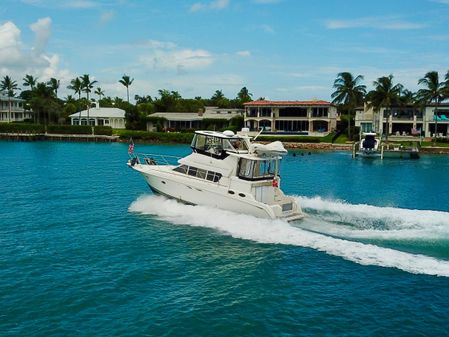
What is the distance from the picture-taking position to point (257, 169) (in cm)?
2772

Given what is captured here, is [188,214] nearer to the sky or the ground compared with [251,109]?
nearer to the ground

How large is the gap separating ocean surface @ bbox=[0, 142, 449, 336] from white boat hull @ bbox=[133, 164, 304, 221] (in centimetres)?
61

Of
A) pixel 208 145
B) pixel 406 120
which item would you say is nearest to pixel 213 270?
pixel 208 145

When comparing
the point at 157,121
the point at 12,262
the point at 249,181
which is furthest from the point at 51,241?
the point at 157,121

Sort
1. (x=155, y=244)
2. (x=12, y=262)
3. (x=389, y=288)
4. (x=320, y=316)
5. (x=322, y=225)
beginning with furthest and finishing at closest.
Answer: (x=322, y=225) → (x=155, y=244) → (x=12, y=262) → (x=389, y=288) → (x=320, y=316)

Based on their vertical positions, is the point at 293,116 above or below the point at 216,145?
above

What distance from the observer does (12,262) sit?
1994cm

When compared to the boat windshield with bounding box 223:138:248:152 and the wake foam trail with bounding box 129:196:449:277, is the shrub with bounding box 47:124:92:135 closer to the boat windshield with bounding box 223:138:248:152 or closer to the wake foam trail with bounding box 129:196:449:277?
the wake foam trail with bounding box 129:196:449:277

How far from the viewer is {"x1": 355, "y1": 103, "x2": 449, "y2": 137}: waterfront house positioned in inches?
3824

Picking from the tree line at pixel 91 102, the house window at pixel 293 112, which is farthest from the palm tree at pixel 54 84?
the house window at pixel 293 112

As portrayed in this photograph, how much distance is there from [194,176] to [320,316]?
15.2 meters

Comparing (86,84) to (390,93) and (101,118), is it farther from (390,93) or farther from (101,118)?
(390,93)

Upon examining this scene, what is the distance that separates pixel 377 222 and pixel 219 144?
10.2 meters

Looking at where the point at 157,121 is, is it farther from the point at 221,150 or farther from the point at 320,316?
the point at 320,316
